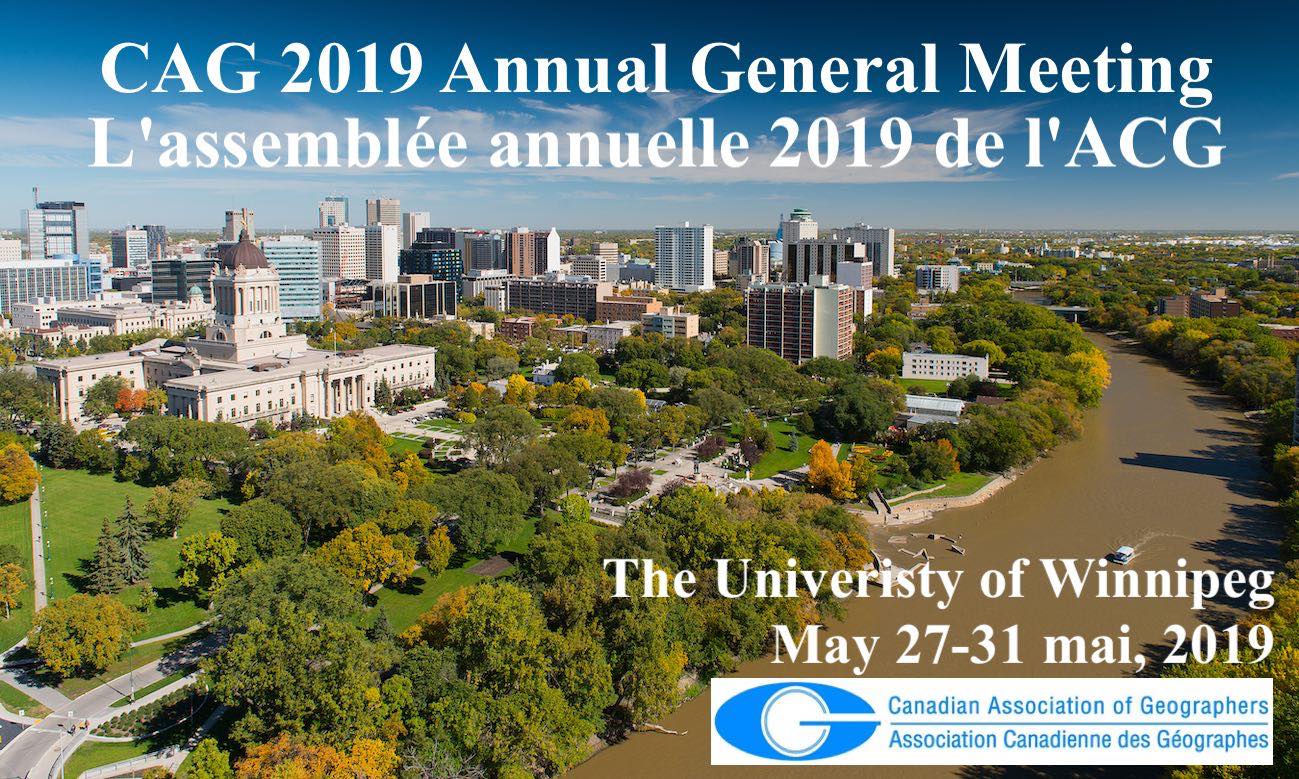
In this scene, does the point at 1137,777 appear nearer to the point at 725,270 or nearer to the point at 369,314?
the point at 369,314

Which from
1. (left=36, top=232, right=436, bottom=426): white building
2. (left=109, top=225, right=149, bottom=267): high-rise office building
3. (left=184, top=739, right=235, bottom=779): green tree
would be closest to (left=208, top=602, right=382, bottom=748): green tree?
(left=184, top=739, right=235, bottom=779): green tree

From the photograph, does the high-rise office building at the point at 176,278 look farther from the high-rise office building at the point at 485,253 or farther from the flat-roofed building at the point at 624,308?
the high-rise office building at the point at 485,253

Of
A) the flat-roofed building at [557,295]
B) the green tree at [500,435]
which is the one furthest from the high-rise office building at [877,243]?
the green tree at [500,435]

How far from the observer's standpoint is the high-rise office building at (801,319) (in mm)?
30641

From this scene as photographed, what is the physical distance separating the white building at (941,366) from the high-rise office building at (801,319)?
2.27 meters

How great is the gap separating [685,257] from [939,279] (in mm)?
16254

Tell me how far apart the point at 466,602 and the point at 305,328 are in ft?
100

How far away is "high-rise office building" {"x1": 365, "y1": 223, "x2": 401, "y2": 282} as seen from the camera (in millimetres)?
57750

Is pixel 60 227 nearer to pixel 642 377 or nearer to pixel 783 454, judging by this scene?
pixel 642 377

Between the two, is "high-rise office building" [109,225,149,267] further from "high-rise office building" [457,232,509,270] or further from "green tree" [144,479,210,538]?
"green tree" [144,479,210,538]

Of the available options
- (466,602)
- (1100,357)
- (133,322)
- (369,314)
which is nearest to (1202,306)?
(1100,357)

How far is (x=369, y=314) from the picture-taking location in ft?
140

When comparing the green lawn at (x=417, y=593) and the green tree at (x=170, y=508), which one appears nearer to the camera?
the green lawn at (x=417, y=593)

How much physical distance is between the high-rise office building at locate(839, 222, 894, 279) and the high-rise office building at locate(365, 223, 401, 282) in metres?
31.5
